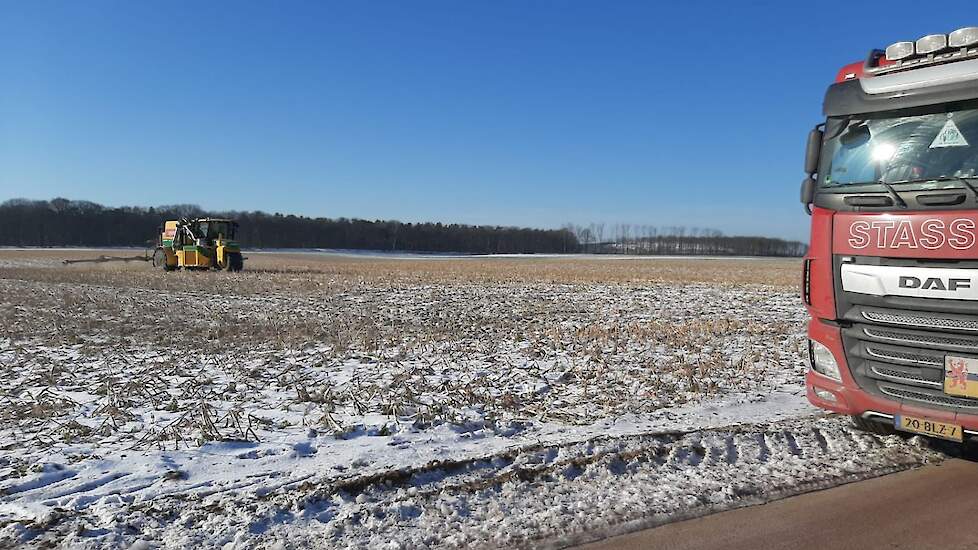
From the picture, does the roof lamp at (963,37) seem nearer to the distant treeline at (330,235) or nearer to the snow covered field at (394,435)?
the snow covered field at (394,435)

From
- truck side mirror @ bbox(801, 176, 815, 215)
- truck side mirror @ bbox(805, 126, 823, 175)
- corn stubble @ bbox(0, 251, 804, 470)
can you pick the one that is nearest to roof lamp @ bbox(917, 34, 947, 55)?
truck side mirror @ bbox(805, 126, 823, 175)

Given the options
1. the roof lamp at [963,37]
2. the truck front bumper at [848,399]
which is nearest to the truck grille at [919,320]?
the truck front bumper at [848,399]

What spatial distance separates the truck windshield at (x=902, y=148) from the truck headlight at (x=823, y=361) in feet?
4.66

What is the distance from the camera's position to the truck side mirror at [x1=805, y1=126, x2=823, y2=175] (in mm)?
5734

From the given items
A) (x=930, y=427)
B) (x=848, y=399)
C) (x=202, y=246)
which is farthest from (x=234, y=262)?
(x=930, y=427)

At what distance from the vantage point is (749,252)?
12900 cm

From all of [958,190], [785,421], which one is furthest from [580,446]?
[958,190]

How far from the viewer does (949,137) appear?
4.93 metres

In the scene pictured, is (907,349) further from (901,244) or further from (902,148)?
(902,148)

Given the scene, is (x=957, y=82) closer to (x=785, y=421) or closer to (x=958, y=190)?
(x=958, y=190)

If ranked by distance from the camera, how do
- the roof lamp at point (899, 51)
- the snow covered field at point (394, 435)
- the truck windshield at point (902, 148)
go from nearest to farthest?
the snow covered field at point (394, 435), the truck windshield at point (902, 148), the roof lamp at point (899, 51)

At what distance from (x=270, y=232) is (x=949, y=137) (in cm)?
11666

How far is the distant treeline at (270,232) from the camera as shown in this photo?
10150 cm

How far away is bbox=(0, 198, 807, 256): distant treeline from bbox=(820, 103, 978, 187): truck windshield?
97.6m
